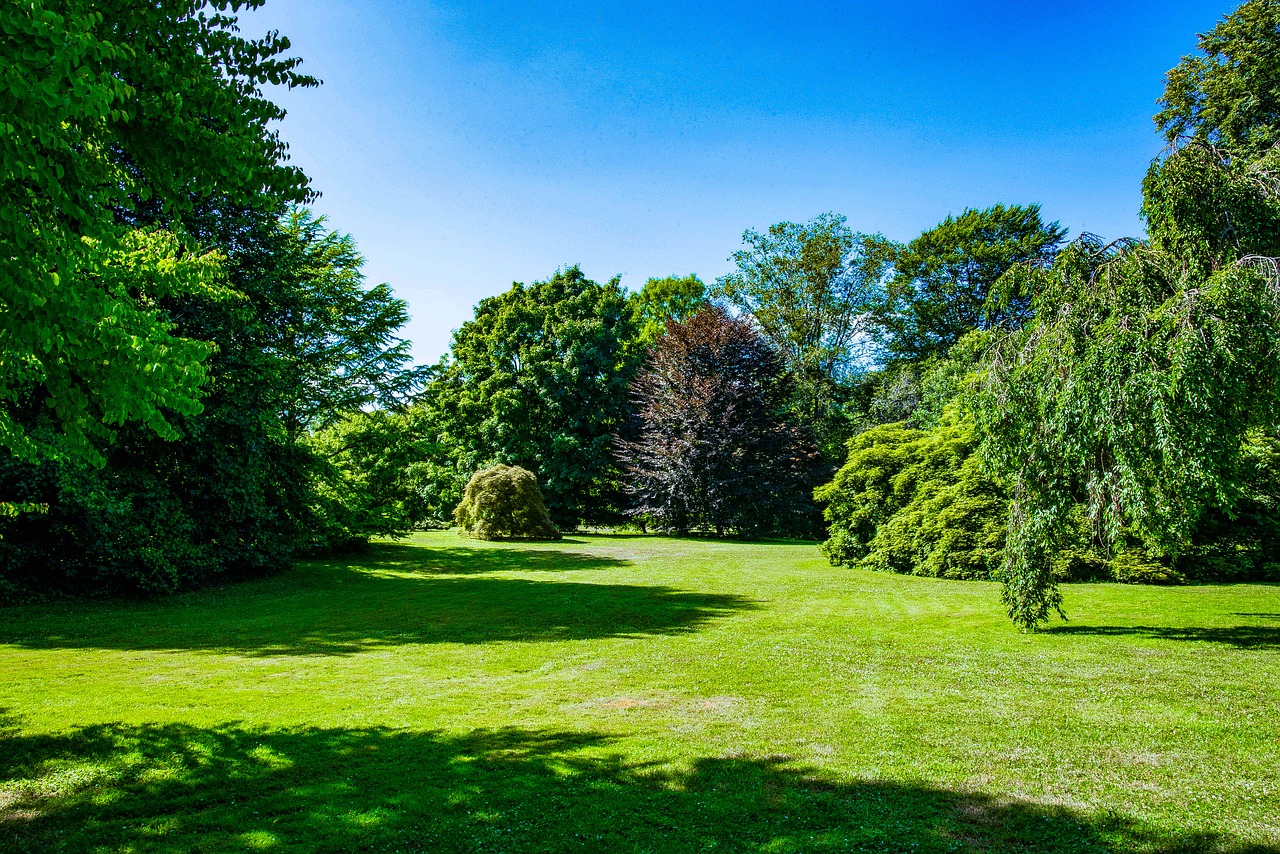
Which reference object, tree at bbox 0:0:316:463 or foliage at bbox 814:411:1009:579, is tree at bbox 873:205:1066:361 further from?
tree at bbox 0:0:316:463

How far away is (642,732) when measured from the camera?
5.36m

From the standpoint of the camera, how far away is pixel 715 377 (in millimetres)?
30875

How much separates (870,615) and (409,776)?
27.3 feet

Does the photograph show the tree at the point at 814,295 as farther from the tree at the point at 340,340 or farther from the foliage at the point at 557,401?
the tree at the point at 340,340

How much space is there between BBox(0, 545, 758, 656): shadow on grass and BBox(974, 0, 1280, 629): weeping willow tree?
16.7 ft

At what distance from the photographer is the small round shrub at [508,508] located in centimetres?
2731

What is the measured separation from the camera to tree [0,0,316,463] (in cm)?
329

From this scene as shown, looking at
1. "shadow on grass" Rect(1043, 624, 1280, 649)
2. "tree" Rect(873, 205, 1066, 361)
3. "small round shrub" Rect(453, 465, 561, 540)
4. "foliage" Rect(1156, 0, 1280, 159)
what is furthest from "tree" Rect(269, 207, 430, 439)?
"tree" Rect(873, 205, 1066, 361)

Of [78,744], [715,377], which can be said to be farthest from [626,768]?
[715,377]

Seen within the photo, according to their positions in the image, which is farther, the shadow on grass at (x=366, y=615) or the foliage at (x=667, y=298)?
the foliage at (x=667, y=298)

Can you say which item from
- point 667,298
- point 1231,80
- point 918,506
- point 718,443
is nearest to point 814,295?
point 667,298

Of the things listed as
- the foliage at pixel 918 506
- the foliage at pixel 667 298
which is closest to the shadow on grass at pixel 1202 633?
the foliage at pixel 918 506

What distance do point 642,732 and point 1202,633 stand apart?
8443 millimetres

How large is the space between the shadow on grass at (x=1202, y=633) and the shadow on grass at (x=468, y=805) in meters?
6.41
